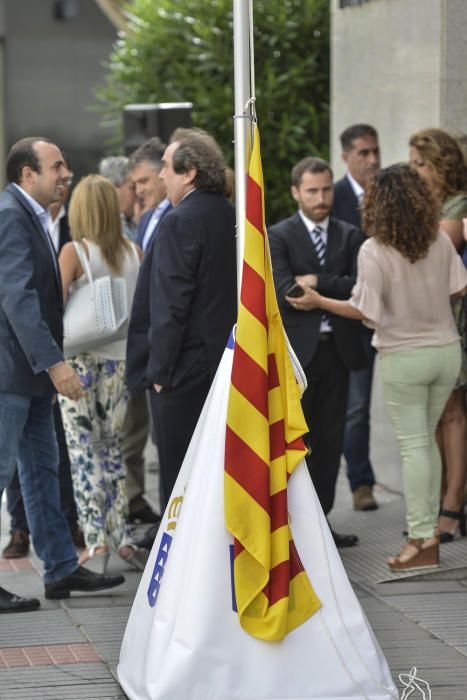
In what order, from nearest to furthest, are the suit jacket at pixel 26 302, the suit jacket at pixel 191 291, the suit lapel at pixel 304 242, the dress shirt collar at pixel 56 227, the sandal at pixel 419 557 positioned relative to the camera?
the suit jacket at pixel 26 302 < the suit jacket at pixel 191 291 < the sandal at pixel 419 557 < the suit lapel at pixel 304 242 < the dress shirt collar at pixel 56 227

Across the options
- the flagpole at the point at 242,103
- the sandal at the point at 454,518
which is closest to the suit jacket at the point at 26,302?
the flagpole at the point at 242,103

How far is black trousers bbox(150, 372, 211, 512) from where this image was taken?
21.7 ft

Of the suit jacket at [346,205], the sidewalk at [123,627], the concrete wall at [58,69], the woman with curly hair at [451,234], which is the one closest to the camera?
the sidewalk at [123,627]

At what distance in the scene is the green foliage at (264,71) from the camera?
40.1ft

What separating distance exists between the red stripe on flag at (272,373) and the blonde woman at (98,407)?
2382mm

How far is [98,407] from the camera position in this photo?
729 centimetres

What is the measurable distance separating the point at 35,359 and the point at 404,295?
1.90m

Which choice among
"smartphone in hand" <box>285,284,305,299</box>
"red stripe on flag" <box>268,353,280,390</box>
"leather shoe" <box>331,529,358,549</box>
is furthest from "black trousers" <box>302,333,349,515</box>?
"red stripe on flag" <box>268,353,280,390</box>

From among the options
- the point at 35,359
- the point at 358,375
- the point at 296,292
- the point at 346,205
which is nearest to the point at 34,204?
the point at 35,359

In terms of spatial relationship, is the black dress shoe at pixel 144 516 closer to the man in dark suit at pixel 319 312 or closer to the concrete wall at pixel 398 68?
the man in dark suit at pixel 319 312

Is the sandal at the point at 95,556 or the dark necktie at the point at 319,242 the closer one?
the sandal at the point at 95,556

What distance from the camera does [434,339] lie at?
6895 mm

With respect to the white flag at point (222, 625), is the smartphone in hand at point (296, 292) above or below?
above

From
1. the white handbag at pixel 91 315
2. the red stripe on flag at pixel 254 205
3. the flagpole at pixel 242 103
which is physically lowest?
the white handbag at pixel 91 315
